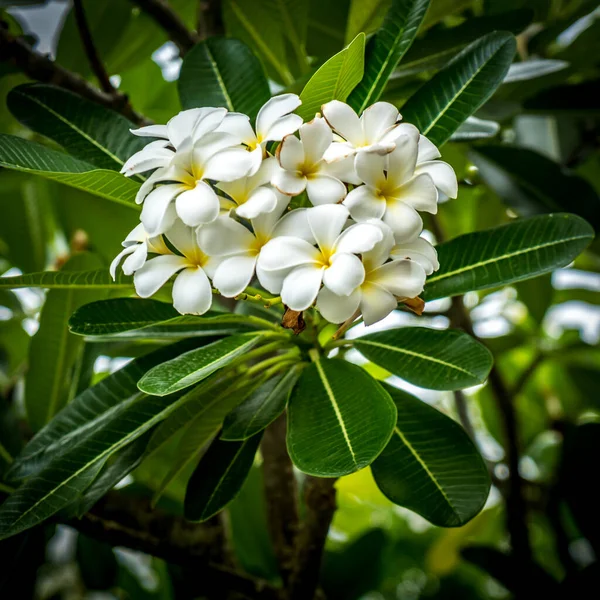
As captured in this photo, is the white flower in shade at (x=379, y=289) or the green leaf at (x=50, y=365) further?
the green leaf at (x=50, y=365)

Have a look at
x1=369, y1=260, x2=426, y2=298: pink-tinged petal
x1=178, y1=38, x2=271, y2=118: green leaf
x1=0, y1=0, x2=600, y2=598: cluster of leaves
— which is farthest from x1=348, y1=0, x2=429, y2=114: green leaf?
x1=369, y1=260, x2=426, y2=298: pink-tinged petal

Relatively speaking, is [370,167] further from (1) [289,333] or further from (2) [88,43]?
(2) [88,43]

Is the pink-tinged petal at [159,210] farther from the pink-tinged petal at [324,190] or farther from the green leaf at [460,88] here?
the green leaf at [460,88]

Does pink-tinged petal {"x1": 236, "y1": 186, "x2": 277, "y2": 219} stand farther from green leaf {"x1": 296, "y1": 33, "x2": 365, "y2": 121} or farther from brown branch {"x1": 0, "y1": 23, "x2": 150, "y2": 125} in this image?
brown branch {"x1": 0, "y1": 23, "x2": 150, "y2": 125}

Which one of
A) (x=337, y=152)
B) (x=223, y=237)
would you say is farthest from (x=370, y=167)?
(x=223, y=237)

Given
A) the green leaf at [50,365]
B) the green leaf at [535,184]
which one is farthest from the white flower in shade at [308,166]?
the green leaf at [535,184]

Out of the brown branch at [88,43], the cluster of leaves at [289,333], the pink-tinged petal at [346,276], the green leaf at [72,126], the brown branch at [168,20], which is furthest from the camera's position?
the brown branch at [168,20]

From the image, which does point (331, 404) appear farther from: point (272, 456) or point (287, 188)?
point (272, 456)
